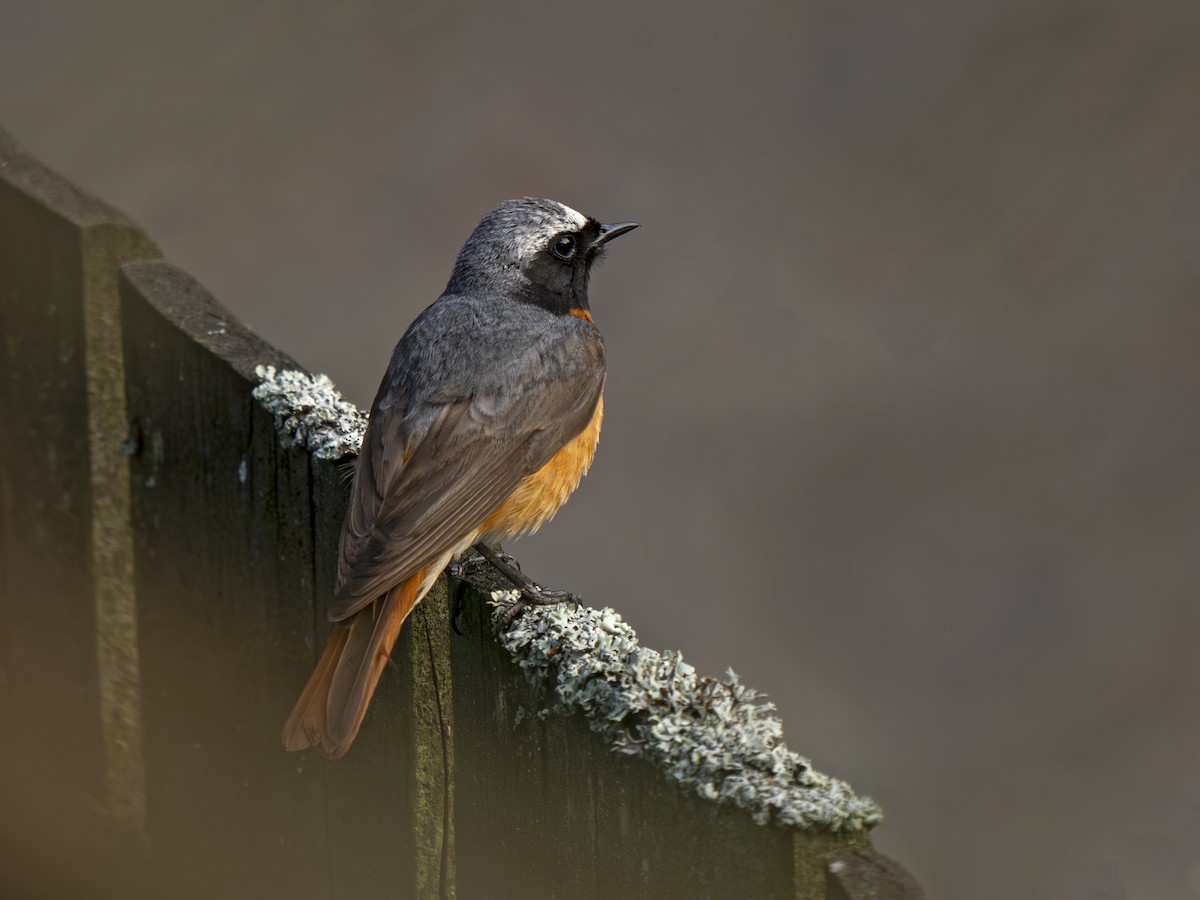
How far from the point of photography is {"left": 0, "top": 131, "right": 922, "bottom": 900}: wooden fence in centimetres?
217

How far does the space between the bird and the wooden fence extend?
106 millimetres

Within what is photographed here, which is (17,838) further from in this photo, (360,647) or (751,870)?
(751,870)

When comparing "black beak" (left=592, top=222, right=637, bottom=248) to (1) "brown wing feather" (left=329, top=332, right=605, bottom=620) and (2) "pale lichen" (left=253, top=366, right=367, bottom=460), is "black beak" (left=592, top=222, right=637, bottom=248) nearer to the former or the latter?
(1) "brown wing feather" (left=329, top=332, right=605, bottom=620)

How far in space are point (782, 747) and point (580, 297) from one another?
268cm

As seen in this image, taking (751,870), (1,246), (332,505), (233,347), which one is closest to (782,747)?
(751,870)

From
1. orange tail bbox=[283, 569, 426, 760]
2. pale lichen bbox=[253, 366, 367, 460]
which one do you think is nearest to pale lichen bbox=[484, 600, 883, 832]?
orange tail bbox=[283, 569, 426, 760]

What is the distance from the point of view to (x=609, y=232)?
177 inches

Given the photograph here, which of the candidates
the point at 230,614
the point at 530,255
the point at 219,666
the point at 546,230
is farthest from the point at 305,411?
the point at 546,230

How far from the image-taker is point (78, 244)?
3.15 metres

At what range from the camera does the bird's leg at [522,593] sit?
239 cm

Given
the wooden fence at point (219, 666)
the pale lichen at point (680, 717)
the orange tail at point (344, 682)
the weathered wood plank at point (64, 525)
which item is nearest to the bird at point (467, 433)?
the orange tail at point (344, 682)

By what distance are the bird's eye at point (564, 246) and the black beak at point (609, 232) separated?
0.37ft

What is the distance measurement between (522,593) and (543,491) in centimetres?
108

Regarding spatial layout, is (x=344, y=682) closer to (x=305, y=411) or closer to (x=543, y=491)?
(x=305, y=411)
